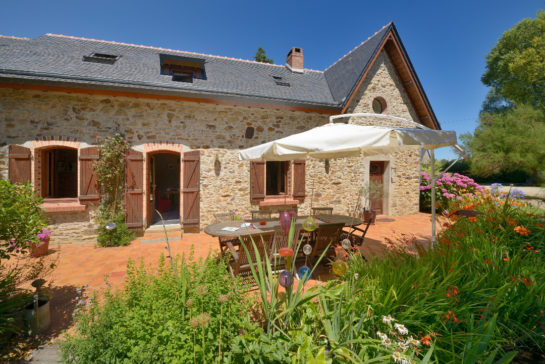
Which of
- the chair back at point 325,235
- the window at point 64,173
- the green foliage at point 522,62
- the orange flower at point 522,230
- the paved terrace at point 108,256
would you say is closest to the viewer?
the orange flower at point 522,230

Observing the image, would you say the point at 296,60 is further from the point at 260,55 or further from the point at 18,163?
the point at 260,55

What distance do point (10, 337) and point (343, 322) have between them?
10.6 ft

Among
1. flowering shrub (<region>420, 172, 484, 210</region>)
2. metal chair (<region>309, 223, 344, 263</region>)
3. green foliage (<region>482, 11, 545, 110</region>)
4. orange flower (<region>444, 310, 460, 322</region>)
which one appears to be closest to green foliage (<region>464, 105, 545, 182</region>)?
green foliage (<region>482, 11, 545, 110</region>)

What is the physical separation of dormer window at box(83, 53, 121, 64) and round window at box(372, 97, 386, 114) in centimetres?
840

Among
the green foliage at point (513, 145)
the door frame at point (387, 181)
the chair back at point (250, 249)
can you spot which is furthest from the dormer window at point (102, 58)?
the green foliage at point (513, 145)

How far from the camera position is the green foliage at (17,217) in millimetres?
2283

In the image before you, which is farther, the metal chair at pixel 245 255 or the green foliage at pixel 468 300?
the metal chair at pixel 245 255

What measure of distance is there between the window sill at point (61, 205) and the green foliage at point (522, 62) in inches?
1042

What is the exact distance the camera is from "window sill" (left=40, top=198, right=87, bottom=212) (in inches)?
219

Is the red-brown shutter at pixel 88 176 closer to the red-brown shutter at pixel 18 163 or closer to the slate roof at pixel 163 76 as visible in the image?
the red-brown shutter at pixel 18 163

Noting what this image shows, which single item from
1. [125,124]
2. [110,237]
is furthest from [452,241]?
[125,124]

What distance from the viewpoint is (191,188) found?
21.2 feet

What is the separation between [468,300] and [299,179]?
5546 mm

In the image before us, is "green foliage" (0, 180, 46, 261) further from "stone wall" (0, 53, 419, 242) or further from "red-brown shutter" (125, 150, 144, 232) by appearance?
"stone wall" (0, 53, 419, 242)
